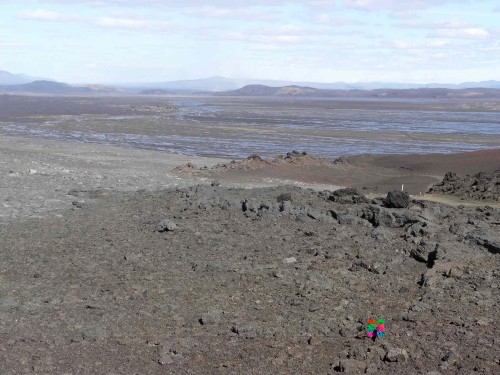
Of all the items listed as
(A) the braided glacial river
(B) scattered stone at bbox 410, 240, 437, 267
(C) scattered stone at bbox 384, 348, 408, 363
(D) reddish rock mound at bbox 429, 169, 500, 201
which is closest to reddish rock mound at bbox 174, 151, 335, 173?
(D) reddish rock mound at bbox 429, 169, 500, 201

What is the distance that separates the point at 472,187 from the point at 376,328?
46.6 ft

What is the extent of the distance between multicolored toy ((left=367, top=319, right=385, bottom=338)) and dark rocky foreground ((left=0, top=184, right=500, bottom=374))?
85 millimetres

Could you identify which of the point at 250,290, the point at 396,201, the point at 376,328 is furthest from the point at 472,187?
the point at 376,328

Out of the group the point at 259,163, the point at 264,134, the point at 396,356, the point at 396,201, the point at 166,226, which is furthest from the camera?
the point at 264,134

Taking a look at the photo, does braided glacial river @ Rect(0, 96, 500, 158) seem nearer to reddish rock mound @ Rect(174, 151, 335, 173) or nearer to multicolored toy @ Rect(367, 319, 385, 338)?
reddish rock mound @ Rect(174, 151, 335, 173)

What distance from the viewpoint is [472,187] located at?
20781 millimetres

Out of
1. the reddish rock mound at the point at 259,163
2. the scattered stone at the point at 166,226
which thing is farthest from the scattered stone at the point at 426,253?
the reddish rock mound at the point at 259,163

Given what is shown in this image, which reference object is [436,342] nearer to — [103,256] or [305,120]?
[103,256]

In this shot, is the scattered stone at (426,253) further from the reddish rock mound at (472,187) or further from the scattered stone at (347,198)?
the reddish rock mound at (472,187)

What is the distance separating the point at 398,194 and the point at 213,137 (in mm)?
29411

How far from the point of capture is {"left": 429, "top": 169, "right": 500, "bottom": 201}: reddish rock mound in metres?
19.7

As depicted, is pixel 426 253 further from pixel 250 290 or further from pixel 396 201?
pixel 396 201

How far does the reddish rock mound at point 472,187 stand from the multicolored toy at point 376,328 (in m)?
12.4

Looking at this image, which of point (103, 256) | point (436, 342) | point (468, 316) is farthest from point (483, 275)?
point (103, 256)
